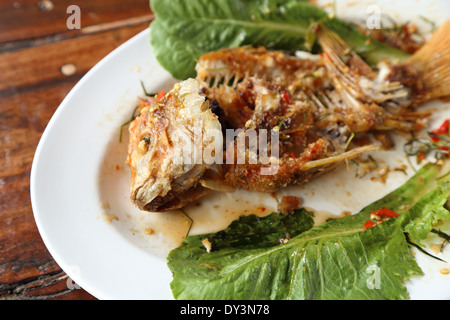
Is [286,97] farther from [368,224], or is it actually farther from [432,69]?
[432,69]

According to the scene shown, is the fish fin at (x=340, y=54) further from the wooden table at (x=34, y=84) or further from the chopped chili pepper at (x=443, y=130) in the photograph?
the wooden table at (x=34, y=84)

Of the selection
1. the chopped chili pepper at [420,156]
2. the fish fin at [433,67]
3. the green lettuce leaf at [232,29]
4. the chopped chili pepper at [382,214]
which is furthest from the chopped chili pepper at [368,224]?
the green lettuce leaf at [232,29]

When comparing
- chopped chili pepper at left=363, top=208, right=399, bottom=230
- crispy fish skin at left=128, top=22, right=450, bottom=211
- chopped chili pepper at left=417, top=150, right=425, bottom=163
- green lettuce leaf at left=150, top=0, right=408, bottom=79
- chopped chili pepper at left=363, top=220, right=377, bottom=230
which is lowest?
chopped chili pepper at left=363, top=208, right=399, bottom=230

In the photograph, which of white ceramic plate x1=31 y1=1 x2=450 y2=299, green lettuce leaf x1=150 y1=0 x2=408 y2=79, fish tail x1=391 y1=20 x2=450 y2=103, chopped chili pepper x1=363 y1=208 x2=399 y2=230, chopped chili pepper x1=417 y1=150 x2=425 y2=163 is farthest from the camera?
green lettuce leaf x1=150 y1=0 x2=408 y2=79

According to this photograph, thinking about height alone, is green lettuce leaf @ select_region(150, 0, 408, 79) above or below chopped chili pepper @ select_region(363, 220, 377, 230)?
above

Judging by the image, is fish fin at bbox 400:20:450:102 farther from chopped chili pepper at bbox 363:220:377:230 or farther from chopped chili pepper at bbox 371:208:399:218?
chopped chili pepper at bbox 363:220:377:230

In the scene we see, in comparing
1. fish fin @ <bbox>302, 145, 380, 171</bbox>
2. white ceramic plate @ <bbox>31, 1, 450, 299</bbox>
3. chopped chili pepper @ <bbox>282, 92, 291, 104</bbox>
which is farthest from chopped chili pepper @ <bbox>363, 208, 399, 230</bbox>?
chopped chili pepper @ <bbox>282, 92, 291, 104</bbox>
